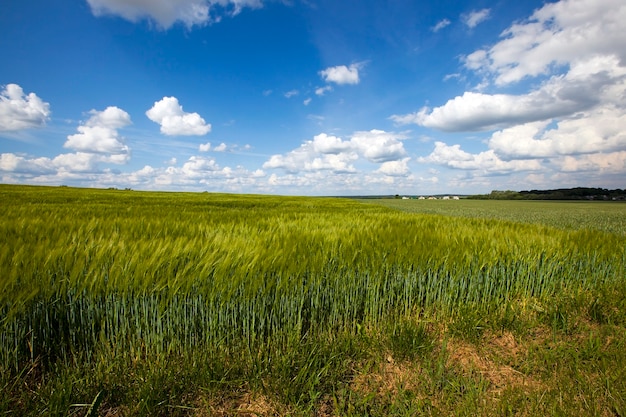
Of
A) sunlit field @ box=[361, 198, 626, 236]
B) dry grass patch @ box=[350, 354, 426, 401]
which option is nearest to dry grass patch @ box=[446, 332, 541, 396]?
dry grass patch @ box=[350, 354, 426, 401]

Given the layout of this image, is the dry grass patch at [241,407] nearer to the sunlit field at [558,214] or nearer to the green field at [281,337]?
the green field at [281,337]

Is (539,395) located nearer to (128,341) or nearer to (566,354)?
(566,354)

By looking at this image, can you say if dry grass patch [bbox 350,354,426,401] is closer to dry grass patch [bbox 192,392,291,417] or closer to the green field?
the green field

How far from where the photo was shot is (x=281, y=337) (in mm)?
2139

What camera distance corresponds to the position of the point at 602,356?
82.1 inches

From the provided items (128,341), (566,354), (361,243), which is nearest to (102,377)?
(128,341)

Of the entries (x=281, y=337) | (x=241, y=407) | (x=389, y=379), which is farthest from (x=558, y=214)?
(x=241, y=407)

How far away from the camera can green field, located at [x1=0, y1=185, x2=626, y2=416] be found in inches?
62.8

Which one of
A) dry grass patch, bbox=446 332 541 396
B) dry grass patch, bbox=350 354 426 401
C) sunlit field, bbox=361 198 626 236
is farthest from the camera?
sunlit field, bbox=361 198 626 236

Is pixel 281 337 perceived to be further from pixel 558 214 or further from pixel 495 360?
pixel 558 214

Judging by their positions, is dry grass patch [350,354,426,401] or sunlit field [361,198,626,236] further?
sunlit field [361,198,626,236]

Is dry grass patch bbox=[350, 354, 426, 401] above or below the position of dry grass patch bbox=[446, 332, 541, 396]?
above

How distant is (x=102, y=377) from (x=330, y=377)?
143 centimetres

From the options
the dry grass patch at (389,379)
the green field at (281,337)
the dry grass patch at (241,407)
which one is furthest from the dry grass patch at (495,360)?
the dry grass patch at (241,407)
